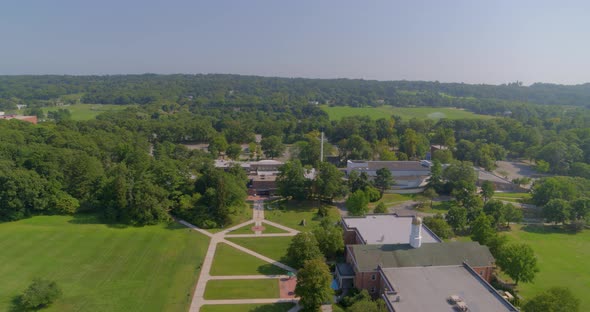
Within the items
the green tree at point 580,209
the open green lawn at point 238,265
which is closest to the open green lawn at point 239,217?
the open green lawn at point 238,265

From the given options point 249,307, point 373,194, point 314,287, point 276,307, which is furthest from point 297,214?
point 314,287

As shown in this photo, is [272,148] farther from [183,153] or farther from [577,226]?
[577,226]

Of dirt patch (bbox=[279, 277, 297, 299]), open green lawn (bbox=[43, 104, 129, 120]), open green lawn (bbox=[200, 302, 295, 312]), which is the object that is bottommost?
open green lawn (bbox=[200, 302, 295, 312])

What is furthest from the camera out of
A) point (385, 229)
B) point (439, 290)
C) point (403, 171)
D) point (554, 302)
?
point (403, 171)

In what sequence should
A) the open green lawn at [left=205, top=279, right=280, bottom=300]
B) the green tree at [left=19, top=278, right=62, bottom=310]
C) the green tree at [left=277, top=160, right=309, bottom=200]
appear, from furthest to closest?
the green tree at [left=277, top=160, right=309, bottom=200], the open green lawn at [left=205, top=279, right=280, bottom=300], the green tree at [left=19, top=278, right=62, bottom=310]

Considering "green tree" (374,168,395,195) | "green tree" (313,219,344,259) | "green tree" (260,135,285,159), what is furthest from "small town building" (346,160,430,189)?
"green tree" (313,219,344,259)

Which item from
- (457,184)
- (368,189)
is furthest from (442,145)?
(368,189)

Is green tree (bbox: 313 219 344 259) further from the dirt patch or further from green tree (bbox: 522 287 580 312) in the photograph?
green tree (bbox: 522 287 580 312)
